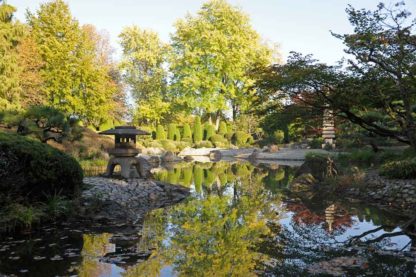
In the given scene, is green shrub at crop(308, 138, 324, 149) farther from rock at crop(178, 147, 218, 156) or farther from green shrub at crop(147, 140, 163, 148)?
green shrub at crop(147, 140, 163, 148)

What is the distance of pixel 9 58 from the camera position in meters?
→ 22.6

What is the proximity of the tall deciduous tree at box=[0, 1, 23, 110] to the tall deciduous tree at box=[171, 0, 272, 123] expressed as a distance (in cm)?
→ 1786

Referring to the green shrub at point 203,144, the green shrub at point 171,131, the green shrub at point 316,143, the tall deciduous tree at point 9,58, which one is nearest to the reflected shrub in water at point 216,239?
the tall deciduous tree at point 9,58

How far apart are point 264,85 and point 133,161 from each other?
5.03m

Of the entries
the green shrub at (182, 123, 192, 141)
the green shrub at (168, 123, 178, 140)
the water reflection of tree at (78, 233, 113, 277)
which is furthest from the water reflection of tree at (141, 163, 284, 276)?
the green shrub at (182, 123, 192, 141)

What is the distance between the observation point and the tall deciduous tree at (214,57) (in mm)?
39094

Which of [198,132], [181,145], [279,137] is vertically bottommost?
[181,145]

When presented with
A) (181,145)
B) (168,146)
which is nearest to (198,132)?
(181,145)

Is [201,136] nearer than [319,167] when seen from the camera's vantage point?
No

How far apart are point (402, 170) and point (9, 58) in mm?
21311

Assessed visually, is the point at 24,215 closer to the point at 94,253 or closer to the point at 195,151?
the point at 94,253

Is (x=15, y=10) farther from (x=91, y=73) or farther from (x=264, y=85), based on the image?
(x=264, y=85)

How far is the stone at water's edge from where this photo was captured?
9117mm

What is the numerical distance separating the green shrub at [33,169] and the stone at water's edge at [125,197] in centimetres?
69
